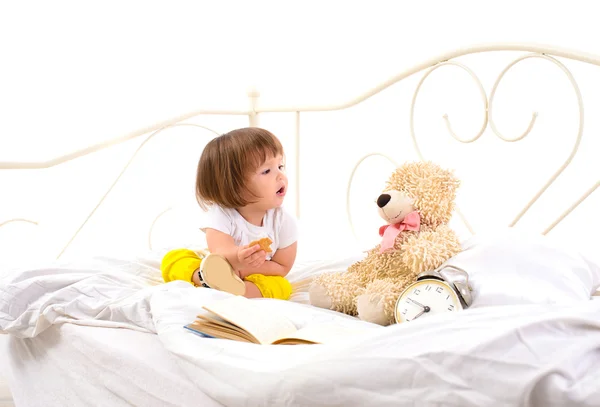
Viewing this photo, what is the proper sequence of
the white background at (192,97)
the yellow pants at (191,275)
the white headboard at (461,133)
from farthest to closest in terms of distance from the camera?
the white background at (192,97)
the white headboard at (461,133)
the yellow pants at (191,275)

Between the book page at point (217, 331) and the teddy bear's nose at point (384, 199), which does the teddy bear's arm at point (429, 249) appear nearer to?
the teddy bear's nose at point (384, 199)

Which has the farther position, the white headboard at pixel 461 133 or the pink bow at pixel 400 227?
the white headboard at pixel 461 133

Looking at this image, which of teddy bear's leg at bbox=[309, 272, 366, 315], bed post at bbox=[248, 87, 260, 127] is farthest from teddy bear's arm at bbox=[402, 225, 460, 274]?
bed post at bbox=[248, 87, 260, 127]

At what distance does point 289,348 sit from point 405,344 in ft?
0.61

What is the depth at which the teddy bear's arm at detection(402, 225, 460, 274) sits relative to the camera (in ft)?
3.79

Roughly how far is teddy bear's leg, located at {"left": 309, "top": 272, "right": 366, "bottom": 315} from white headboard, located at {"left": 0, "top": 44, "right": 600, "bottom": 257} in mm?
494

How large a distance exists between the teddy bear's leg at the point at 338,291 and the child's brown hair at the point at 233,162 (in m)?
0.29

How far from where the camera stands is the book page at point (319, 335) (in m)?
0.91

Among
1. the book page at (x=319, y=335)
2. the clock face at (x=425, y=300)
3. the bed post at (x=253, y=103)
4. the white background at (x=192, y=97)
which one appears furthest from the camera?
the bed post at (x=253, y=103)

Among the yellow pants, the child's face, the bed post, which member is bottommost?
the yellow pants

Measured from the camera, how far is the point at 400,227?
4.05ft

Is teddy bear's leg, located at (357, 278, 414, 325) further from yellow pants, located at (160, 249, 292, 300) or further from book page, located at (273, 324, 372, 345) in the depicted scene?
yellow pants, located at (160, 249, 292, 300)

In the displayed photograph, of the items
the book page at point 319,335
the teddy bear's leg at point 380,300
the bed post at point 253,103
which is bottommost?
the teddy bear's leg at point 380,300

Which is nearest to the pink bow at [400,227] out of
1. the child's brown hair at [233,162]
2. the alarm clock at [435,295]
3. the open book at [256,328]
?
the alarm clock at [435,295]
